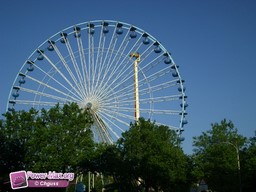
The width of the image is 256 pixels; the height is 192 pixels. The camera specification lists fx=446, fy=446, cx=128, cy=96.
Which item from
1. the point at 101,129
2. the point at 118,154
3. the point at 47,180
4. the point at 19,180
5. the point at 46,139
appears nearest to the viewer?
the point at 19,180

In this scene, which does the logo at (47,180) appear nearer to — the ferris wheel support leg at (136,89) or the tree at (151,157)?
the ferris wheel support leg at (136,89)

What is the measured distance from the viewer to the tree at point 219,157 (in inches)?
2160

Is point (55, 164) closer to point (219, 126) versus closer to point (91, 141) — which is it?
point (91, 141)

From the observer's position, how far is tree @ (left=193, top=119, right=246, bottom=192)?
180 feet

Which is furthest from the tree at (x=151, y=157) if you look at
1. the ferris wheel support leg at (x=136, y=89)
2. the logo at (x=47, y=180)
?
the logo at (x=47, y=180)

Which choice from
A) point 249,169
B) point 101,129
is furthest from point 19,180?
point 249,169

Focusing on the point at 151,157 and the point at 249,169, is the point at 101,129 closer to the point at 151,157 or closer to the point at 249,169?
the point at 151,157

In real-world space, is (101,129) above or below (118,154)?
above

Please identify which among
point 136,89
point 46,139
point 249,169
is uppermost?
point 136,89

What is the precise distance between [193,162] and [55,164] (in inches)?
852

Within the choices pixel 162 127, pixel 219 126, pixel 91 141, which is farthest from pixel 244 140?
pixel 91 141

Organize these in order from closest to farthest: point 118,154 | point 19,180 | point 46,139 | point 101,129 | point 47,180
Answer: point 19,180 < point 47,180 < point 101,129 < point 46,139 < point 118,154

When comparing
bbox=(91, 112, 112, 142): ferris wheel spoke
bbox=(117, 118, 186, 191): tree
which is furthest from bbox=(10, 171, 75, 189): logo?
bbox=(117, 118, 186, 191): tree

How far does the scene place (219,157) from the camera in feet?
186
